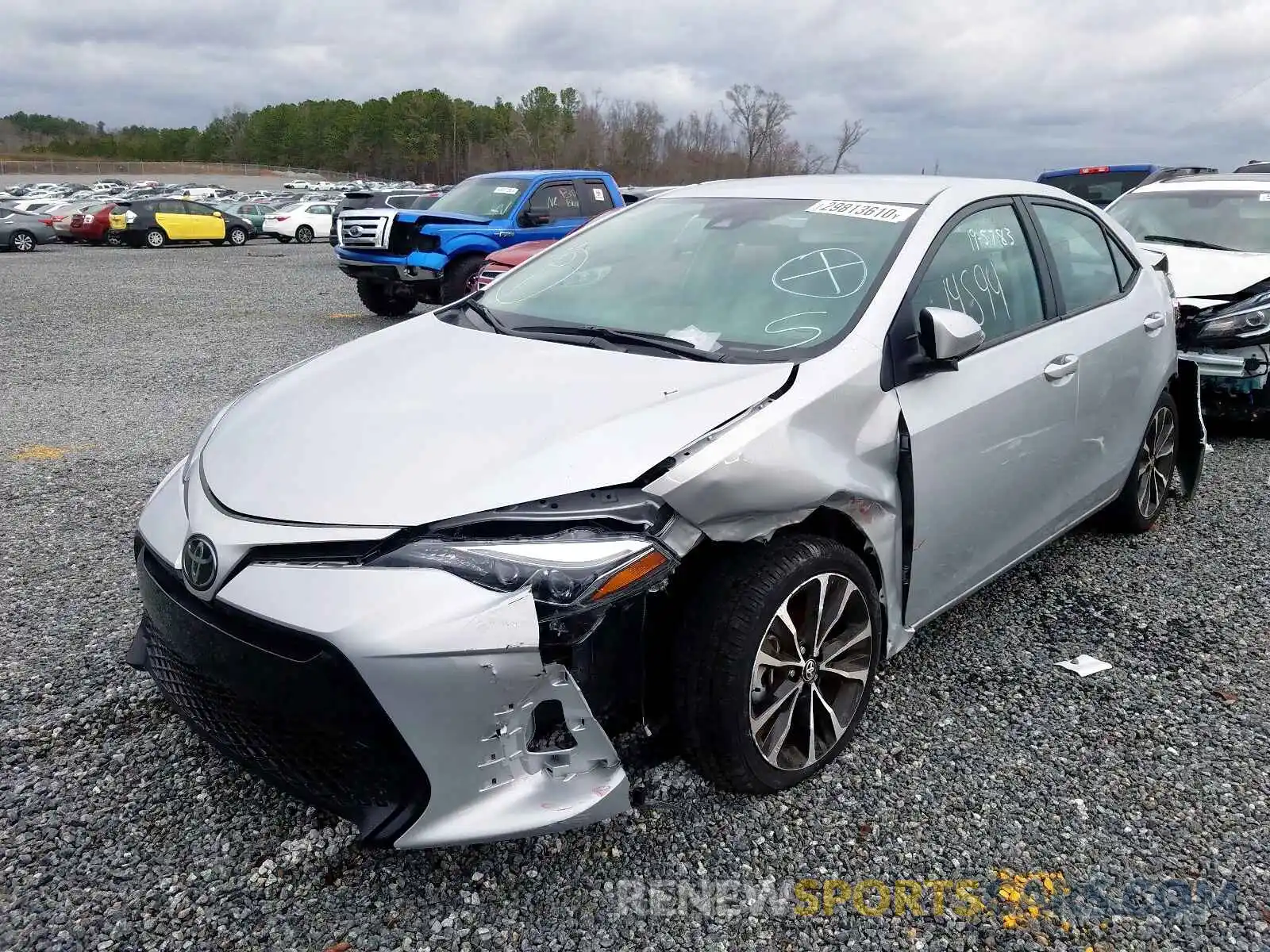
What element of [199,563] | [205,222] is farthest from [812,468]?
[205,222]

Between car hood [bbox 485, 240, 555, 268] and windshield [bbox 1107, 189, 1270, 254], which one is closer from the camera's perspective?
windshield [bbox 1107, 189, 1270, 254]

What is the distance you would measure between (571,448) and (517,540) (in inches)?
10.9

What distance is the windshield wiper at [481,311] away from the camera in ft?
10.3

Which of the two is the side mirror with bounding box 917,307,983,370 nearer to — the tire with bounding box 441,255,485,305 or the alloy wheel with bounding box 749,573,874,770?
the alloy wheel with bounding box 749,573,874,770

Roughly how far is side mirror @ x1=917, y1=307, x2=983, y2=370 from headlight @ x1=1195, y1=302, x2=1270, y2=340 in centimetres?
407

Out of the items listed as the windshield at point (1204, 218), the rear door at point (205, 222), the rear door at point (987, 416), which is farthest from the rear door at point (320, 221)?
the rear door at point (987, 416)

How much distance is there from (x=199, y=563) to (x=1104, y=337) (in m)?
3.22

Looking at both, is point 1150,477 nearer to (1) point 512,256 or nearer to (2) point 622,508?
(2) point 622,508

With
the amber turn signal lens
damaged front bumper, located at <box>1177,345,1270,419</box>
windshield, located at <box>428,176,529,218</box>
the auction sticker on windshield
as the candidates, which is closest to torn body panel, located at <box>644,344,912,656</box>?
the amber turn signal lens

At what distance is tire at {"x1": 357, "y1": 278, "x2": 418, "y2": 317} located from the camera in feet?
38.6

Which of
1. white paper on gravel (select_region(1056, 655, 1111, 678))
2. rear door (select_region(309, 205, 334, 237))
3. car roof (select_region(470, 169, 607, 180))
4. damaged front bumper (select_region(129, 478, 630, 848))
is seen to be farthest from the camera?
rear door (select_region(309, 205, 334, 237))

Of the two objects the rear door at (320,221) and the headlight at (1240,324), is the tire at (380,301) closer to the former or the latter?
the headlight at (1240,324)

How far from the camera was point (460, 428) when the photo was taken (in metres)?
2.34

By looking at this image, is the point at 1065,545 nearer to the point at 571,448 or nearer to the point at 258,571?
the point at 571,448
